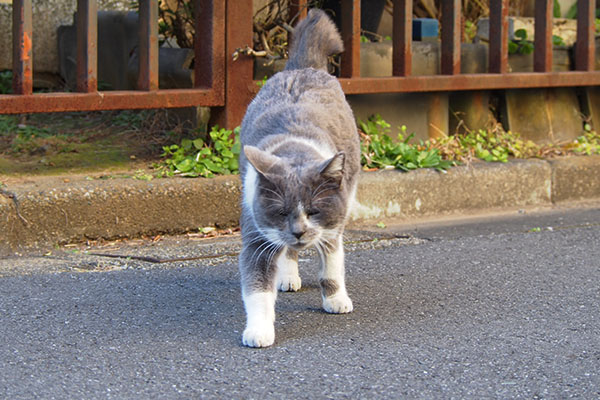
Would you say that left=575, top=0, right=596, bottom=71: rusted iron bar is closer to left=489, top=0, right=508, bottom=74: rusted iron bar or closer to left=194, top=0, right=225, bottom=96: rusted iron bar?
left=489, top=0, right=508, bottom=74: rusted iron bar

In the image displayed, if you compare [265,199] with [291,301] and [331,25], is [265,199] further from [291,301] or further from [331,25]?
[331,25]

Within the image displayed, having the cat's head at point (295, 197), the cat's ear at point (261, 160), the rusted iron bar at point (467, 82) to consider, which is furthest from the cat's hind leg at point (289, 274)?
the rusted iron bar at point (467, 82)

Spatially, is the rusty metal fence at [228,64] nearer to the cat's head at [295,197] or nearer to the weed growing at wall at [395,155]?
the weed growing at wall at [395,155]

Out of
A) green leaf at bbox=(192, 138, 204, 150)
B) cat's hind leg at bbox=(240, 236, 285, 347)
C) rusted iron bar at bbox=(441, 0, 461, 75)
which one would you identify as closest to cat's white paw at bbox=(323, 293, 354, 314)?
cat's hind leg at bbox=(240, 236, 285, 347)

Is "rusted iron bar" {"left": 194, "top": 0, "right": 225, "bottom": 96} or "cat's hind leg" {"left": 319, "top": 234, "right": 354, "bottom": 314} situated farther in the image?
"rusted iron bar" {"left": 194, "top": 0, "right": 225, "bottom": 96}

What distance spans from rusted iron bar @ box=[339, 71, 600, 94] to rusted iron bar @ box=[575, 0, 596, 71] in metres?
0.12

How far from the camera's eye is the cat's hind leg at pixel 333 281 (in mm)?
3488

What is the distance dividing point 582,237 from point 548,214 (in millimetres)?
764

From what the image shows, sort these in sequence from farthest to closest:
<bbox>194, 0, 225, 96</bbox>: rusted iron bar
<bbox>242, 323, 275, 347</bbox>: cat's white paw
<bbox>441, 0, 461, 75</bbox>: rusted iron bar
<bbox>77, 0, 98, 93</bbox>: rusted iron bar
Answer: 1. <bbox>441, 0, 461, 75</bbox>: rusted iron bar
2. <bbox>194, 0, 225, 96</bbox>: rusted iron bar
3. <bbox>77, 0, 98, 93</bbox>: rusted iron bar
4. <bbox>242, 323, 275, 347</bbox>: cat's white paw

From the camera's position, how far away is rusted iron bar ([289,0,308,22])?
17.6 feet

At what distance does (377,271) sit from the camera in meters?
4.11

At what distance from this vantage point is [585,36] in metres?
6.36

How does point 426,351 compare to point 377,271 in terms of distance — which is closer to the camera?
point 426,351

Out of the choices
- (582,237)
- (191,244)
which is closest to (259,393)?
(191,244)
